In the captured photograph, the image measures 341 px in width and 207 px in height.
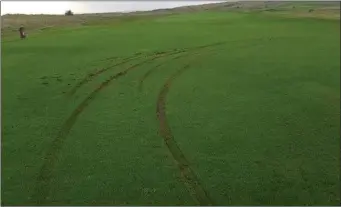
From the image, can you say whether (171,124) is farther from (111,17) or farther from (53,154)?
(111,17)

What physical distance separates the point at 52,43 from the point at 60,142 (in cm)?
1318

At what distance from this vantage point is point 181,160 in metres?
10.7

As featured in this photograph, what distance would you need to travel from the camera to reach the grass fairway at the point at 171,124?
31.7ft

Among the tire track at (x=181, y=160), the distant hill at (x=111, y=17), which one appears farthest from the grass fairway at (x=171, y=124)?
the distant hill at (x=111, y=17)

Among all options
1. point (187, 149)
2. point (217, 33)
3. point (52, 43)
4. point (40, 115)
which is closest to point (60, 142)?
point (40, 115)

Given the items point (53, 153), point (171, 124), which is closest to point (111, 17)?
point (171, 124)

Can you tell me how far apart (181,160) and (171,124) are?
2150 mm

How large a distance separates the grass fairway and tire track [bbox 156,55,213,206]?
3 centimetres

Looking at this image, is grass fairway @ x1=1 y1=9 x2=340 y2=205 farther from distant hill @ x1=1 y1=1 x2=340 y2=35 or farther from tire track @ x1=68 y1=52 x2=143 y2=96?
distant hill @ x1=1 y1=1 x2=340 y2=35

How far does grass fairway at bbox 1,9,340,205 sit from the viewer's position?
966cm

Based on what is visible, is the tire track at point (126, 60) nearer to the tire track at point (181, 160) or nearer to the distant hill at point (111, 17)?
the tire track at point (181, 160)

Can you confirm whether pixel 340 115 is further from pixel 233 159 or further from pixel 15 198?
pixel 15 198

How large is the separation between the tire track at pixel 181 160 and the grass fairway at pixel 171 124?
0.10ft

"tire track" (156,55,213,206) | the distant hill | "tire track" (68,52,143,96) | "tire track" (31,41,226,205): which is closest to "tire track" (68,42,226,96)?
"tire track" (68,52,143,96)
